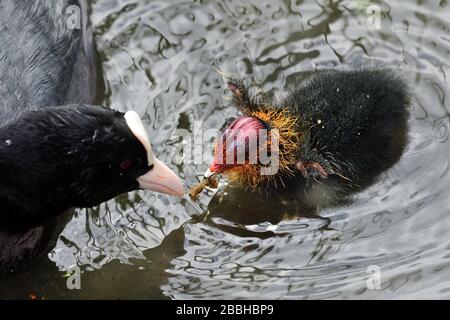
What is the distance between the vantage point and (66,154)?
4.19m

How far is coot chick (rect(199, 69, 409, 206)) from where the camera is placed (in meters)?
4.93

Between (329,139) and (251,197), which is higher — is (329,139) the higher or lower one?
the higher one

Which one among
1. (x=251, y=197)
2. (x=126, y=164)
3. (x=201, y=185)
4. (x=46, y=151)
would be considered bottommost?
(x=251, y=197)

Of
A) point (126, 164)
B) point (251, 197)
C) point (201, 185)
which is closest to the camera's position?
point (126, 164)

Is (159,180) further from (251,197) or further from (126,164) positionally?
(251,197)

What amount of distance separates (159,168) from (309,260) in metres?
0.78

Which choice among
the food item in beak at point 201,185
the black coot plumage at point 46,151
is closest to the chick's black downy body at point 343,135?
the food item in beak at point 201,185

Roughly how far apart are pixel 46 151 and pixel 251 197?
4.20 ft

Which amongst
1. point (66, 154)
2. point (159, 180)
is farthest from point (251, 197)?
point (66, 154)

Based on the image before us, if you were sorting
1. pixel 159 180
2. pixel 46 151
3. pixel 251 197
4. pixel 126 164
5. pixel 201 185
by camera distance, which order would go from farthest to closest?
pixel 251 197
pixel 201 185
pixel 159 180
pixel 126 164
pixel 46 151

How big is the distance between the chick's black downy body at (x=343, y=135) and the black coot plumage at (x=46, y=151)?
2.18 ft

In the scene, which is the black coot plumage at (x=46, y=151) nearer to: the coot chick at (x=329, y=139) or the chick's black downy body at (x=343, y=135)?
the coot chick at (x=329, y=139)

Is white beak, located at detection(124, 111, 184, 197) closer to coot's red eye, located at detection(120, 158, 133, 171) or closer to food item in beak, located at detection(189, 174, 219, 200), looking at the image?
coot's red eye, located at detection(120, 158, 133, 171)
